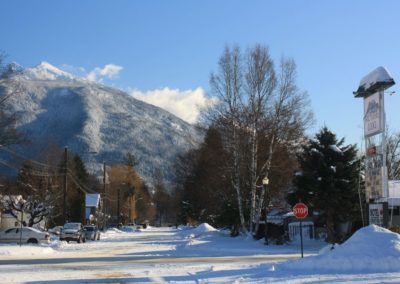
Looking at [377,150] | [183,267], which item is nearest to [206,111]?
[377,150]

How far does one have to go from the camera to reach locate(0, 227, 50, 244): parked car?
43.2 m

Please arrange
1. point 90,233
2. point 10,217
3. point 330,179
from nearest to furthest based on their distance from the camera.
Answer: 1. point 330,179
2. point 90,233
3. point 10,217

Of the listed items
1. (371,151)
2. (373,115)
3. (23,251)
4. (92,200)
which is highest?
(373,115)

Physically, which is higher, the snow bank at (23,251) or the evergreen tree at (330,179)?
the evergreen tree at (330,179)

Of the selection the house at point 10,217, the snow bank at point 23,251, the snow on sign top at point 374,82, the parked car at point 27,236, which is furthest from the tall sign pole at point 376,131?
the house at point 10,217

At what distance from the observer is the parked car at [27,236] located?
43.2 meters

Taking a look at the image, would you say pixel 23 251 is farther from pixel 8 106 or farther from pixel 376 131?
pixel 376 131

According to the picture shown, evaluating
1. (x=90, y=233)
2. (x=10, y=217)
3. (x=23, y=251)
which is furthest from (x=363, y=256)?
(x=10, y=217)

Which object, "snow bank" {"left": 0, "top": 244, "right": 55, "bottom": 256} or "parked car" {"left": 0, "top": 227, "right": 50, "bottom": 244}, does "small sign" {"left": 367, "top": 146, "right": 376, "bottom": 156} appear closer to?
"snow bank" {"left": 0, "top": 244, "right": 55, "bottom": 256}

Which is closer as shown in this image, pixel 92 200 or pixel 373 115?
pixel 373 115

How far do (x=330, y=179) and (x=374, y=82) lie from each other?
45.3ft

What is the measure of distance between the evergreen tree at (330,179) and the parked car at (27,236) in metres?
18.5

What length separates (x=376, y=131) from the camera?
995 inches

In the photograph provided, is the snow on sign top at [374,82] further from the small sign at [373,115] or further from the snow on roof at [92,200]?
the snow on roof at [92,200]
